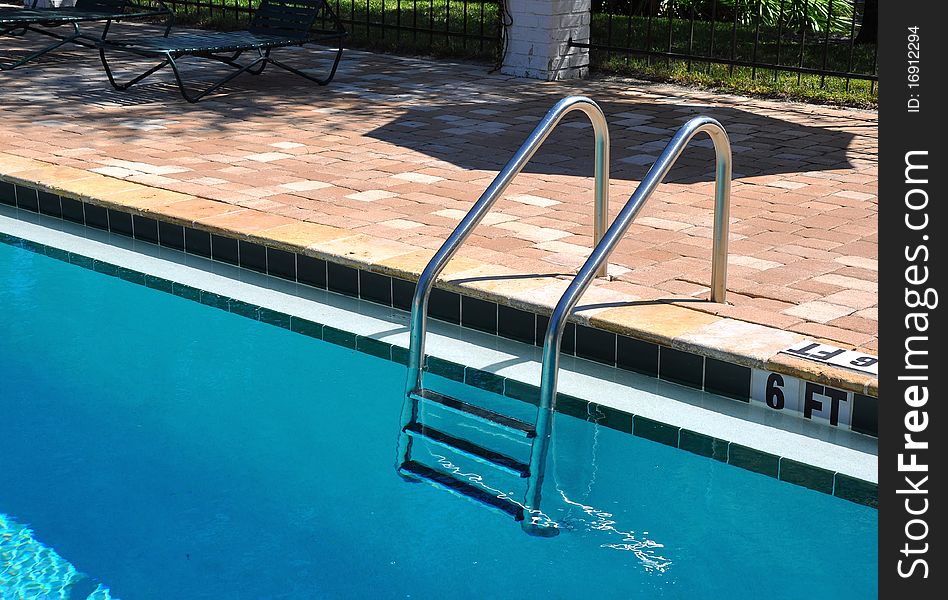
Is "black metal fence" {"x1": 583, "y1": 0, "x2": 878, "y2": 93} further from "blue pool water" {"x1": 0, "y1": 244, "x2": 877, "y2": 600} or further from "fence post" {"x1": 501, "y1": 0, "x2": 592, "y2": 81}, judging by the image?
"blue pool water" {"x1": 0, "y1": 244, "x2": 877, "y2": 600}

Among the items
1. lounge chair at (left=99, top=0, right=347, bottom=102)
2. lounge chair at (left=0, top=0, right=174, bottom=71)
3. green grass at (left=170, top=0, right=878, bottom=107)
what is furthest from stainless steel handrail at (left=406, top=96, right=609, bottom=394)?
lounge chair at (left=0, top=0, right=174, bottom=71)

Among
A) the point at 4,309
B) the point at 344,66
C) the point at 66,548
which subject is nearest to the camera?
the point at 66,548

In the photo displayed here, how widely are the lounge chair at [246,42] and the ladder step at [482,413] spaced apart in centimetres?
536

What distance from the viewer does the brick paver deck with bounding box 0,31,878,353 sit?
4.97 meters

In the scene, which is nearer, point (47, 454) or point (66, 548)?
point (66, 548)

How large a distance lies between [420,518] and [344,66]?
7.82 meters

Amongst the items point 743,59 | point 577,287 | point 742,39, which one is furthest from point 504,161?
point 742,39

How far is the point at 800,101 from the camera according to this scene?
9.34 metres

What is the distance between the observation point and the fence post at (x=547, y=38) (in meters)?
10.2

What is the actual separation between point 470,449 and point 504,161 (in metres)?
3.29

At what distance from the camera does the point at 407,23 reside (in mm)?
13492
